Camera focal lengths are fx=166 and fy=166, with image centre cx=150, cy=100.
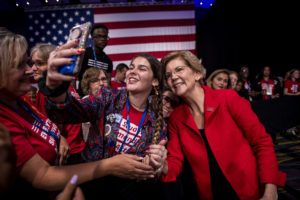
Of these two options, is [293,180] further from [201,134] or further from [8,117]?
[8,117]

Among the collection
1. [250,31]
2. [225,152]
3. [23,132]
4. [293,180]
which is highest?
[250,31]

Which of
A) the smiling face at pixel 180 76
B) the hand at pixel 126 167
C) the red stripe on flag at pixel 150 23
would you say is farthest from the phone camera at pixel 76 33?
the red stripe on flag at pixel 150 23

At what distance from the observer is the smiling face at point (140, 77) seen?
4.99ft

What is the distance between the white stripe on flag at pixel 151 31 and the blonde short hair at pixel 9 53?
555cm

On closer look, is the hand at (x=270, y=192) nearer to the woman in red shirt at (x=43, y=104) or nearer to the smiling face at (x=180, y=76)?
the smiling face at (x=180, y=76)

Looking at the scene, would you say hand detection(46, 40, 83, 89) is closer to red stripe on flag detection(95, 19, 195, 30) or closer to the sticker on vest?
the sticker on vest

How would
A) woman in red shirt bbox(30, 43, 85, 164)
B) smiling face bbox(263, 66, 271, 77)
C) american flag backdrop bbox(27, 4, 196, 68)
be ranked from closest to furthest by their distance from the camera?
woman in red shirt bbox(30, 43, 85, 164) → smiling face bbox(263, 66, 271, 77) → american flag backdrop bbox(27, 4, 196, 68)

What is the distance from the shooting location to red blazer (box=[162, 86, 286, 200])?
1.30 meters

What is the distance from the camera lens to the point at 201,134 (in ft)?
4.75

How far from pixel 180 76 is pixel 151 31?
505cm

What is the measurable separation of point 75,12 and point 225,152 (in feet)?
22.1

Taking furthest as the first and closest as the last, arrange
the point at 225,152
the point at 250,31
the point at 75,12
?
1. the point at 250,31
2. the point at 75,12
3. the point at 225,152

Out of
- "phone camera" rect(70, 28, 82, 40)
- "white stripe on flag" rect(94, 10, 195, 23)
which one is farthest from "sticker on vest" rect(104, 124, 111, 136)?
"white stripe on flag" rect(94, 10, 195, 23)

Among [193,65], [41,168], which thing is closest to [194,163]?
[193,65]
